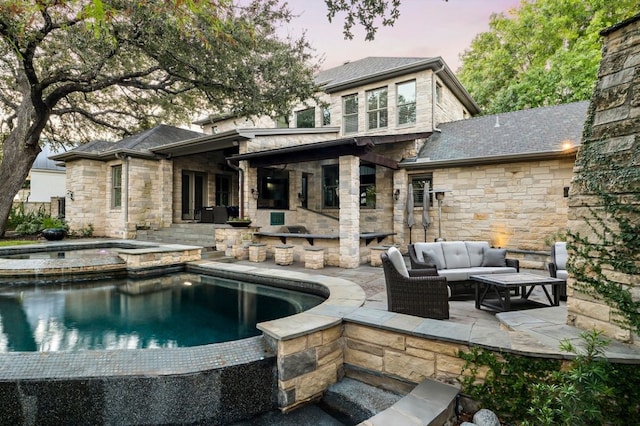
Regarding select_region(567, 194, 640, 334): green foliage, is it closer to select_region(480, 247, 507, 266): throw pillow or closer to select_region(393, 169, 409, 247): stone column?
select_region(480, 247, 507, 266): throw pillow

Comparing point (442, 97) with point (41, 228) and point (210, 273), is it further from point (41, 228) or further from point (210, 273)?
point (41, 228)

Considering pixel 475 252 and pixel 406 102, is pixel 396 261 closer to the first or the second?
pixel 475 252

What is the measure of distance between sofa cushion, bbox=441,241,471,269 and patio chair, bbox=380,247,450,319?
1.83 metres

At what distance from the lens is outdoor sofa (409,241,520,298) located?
4.98m

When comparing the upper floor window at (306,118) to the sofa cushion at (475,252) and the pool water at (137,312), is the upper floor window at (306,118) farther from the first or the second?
the sofa cushion at (475,252)

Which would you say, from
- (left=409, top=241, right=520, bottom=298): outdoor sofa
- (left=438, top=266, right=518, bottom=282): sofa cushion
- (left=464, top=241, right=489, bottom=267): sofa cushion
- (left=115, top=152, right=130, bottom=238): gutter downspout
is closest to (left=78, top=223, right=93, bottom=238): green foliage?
(left=115, top=152, right=130, bottom=238): gutter downspout

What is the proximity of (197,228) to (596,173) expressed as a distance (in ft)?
35.7

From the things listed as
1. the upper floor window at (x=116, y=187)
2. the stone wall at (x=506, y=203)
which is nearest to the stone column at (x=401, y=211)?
the stone wall at (x=506, y=203)

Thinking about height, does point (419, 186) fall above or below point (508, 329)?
above

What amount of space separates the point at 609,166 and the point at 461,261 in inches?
123

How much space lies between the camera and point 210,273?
7.44 meters

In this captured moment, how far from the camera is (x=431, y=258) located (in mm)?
5250

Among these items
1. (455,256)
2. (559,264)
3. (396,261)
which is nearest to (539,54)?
(559,264)

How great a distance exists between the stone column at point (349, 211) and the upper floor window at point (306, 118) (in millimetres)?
6857
